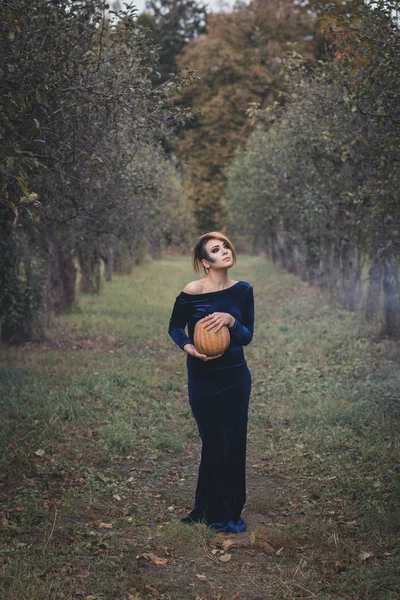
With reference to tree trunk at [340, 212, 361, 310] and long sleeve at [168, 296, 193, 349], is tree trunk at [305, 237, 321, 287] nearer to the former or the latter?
tree trunk at [340, 212, 361, 310]

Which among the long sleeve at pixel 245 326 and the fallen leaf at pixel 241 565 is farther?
the long sleeve at pixel 245 326

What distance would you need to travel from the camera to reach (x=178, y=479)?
7.48 meters

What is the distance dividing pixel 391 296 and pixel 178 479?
824 cm

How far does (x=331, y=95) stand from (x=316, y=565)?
1031cm

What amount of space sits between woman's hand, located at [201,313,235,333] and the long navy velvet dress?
122 mm

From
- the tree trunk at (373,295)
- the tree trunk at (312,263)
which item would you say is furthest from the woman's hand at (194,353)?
the tree trunk at (312,263)

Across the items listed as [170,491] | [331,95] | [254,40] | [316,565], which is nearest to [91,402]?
[170,491]

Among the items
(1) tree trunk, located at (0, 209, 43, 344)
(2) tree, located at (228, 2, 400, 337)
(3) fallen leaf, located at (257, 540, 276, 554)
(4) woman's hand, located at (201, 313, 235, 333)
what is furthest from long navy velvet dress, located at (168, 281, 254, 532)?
(1) tree trunk, located at (0, 209, 43, 344)

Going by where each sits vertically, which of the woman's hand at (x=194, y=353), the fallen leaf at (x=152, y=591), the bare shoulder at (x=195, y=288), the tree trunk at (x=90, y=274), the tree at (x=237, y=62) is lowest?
the fallen leaf at (x=152, y=591)

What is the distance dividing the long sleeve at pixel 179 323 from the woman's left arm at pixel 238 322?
335 millimetres

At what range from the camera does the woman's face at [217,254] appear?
19.6 ft

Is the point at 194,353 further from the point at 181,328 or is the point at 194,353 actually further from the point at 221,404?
the point at 221,404

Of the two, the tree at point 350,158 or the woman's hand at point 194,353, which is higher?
the tree at point 350,158

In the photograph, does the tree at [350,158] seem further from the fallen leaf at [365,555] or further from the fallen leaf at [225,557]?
the fallen leaf at [225,557]
